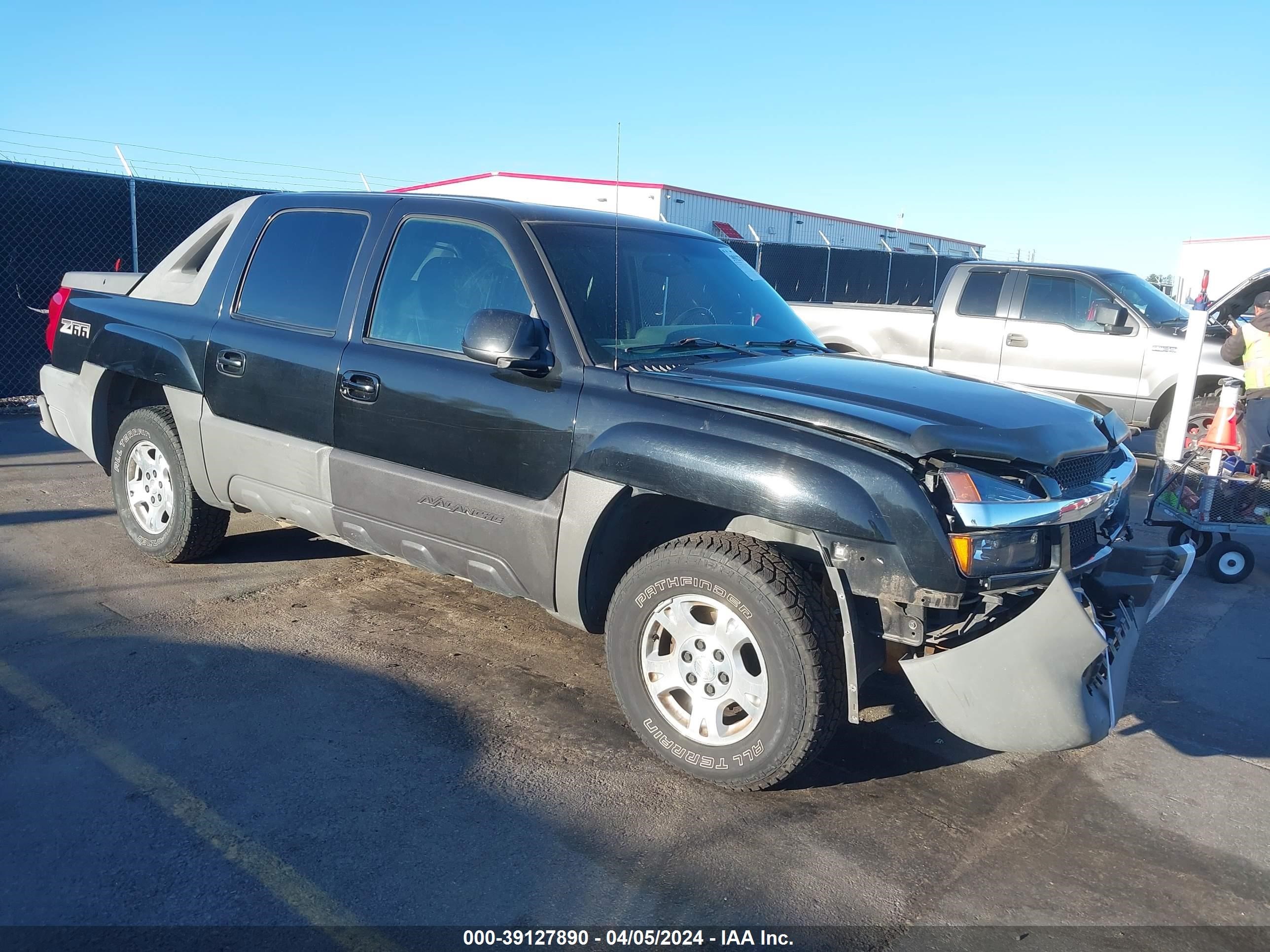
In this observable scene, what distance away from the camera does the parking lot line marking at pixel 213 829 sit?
8.56 ft

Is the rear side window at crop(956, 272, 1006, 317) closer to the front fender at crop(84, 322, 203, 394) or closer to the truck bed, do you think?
the truck bed

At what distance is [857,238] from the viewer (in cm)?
3631

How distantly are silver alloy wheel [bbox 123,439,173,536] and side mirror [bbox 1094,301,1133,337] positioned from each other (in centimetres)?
770

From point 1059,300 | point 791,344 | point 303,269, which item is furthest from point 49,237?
point 1059,300

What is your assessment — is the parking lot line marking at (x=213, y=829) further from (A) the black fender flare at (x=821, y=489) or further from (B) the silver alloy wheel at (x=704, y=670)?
(A) the black fender flare at (x=821, y=489)

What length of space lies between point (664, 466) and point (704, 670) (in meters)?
0.72

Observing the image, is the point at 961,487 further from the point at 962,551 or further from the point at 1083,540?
the point at 1083,540

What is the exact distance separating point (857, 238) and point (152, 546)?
34016mm

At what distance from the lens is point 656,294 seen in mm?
4312

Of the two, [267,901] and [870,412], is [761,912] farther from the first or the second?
[870,412]

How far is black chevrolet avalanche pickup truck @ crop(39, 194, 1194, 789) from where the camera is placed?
306 centimetres

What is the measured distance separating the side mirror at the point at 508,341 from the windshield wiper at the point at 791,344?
104cm

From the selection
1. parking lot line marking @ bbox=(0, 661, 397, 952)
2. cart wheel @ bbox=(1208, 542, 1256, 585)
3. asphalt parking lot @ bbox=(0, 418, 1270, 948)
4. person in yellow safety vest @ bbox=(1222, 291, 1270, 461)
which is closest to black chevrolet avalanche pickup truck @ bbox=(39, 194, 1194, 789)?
asphalt parking lot @ bbox=(0, 418, 1270, 948)

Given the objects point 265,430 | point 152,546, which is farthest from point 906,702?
point 152,546
